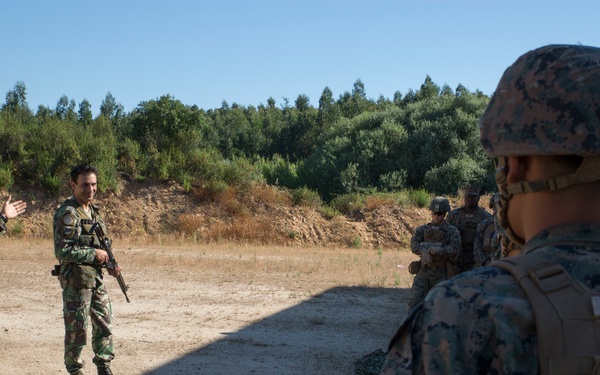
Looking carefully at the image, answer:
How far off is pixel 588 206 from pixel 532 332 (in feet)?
1.08

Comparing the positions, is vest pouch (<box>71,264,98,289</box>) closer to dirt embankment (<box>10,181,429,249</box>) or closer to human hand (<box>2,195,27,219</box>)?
human hand (<box>2,195,27,219</box>)

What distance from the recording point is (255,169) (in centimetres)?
2942

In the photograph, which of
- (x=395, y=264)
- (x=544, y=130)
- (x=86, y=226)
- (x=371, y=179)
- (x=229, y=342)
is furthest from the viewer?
(x=371, y=179)

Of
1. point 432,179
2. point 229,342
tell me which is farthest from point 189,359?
point 432,179

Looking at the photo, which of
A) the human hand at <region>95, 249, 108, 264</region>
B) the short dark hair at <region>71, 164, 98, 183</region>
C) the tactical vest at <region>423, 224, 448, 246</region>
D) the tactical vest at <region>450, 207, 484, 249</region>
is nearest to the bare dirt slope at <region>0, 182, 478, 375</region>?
the tactical vest at <region>423, 224, 448, 246</region>

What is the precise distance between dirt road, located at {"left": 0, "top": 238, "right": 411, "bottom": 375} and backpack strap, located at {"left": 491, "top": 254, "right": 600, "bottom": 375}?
668 cm

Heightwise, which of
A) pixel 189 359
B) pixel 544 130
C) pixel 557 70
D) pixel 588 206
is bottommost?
pixel 189 359

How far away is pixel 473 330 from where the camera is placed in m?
1.47

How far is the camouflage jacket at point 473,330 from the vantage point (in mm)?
1465

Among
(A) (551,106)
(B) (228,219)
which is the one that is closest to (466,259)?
(A) (551,106)

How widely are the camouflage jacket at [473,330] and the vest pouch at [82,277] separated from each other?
5.54 metres

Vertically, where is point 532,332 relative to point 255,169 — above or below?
below

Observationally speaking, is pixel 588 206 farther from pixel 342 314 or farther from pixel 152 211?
pixel 152 211

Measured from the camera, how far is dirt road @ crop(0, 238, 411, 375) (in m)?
8.30
